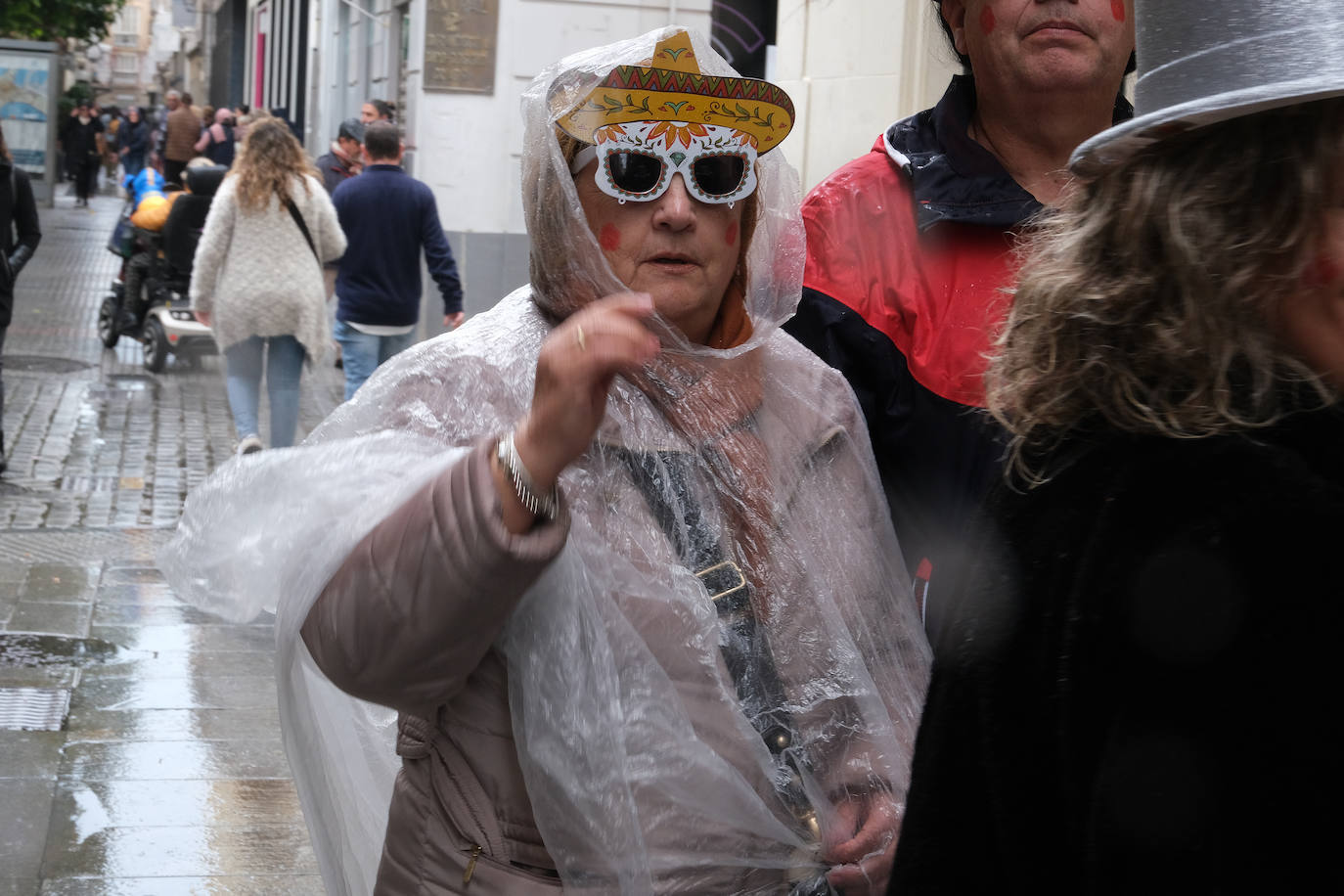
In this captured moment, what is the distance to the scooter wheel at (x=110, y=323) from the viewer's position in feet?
42.4

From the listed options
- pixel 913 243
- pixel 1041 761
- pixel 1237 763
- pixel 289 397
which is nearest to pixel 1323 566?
Result: pixel 1237 763

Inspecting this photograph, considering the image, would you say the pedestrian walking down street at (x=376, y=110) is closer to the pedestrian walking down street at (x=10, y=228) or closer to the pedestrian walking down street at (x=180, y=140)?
the pedestrian walking down street at (x=10, y=228)

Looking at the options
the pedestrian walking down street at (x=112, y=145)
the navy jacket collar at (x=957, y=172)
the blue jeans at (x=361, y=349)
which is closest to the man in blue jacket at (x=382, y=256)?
the blue jeans at (x=361, y=349)

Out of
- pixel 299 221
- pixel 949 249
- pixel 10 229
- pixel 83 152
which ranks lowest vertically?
pixel 10 229

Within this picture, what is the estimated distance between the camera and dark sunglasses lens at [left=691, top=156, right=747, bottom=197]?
2137 mm

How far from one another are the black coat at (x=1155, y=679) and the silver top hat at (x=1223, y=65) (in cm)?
24

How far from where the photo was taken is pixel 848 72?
655 cm

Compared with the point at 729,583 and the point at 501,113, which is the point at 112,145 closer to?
the point at 501,113

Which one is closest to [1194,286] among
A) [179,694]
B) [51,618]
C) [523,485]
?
[523,485]

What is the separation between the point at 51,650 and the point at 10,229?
3271mm

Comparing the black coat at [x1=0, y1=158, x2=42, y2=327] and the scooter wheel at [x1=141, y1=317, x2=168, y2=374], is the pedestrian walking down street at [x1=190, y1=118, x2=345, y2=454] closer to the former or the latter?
the black coat at [x1=0, y1=158, x2=42, y2=327]

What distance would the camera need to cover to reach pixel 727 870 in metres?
1.91

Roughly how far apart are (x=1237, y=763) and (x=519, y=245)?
10.7 metres

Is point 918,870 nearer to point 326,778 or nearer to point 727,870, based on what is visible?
point 727,870
